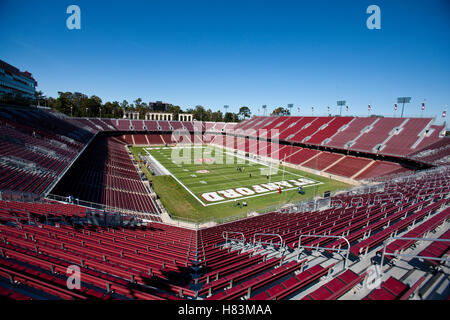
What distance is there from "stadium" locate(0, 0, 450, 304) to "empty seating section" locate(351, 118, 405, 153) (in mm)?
330

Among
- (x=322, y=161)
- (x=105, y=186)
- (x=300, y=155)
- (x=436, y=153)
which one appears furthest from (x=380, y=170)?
(x=105, y=186)

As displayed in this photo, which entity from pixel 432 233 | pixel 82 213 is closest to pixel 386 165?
pixel 432 233

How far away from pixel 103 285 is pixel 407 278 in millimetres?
7268

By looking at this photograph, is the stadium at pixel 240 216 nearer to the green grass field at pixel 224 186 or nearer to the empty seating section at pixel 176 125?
the green grass field at pixel 224 186

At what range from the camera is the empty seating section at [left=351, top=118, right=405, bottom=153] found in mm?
37550

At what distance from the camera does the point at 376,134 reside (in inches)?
1583

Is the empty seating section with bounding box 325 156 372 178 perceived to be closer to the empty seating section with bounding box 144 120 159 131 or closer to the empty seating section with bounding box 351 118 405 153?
the empty seating section with bounding box 351 118 405 153

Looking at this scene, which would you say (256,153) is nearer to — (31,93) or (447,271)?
(447,271)

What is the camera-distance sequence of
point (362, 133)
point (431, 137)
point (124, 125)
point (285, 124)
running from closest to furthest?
point (431, 137) < point (362, 133) < point (285, 124) < point (124, 125)

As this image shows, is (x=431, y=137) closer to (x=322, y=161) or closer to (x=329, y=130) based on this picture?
(x=329, y=130)

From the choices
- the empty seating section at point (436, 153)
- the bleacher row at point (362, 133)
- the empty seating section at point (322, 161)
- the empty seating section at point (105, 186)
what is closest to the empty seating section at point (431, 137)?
the bleacher row at point (362, 133)

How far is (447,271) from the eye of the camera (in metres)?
4.90

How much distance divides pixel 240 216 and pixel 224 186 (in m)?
9.42

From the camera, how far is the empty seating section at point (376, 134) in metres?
37.5
